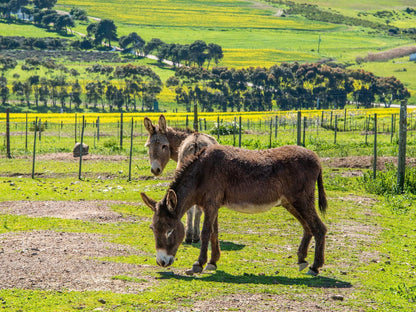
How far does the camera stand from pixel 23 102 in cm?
9994

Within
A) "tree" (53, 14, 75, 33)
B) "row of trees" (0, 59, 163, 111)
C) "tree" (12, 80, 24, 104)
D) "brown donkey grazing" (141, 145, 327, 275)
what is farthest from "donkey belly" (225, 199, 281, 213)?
"tree" (53, 14, 75, 33)

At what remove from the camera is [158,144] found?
43.0 feet

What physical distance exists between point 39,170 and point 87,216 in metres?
11.4

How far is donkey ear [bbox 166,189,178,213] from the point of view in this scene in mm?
9664

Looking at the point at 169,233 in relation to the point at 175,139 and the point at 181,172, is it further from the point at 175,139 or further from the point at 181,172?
the point at 175,139

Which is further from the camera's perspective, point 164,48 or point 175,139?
point 164,48

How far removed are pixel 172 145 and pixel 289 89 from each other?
96.9 m

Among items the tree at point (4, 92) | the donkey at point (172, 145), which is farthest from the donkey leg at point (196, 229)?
the tree at point (4, 92)

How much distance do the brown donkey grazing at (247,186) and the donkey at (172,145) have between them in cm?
190

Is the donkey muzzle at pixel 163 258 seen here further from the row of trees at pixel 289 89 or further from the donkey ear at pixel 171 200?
the row of trees at pixel 289 89

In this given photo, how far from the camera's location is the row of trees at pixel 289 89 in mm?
102812

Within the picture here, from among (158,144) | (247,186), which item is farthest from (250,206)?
(158,144)

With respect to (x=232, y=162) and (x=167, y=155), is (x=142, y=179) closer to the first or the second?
(x=167, y=155)

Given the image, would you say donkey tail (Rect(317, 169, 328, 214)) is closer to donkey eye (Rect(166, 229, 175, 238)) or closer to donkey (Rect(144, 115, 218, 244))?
donkey (Rect(144, 115, 218, 244))
